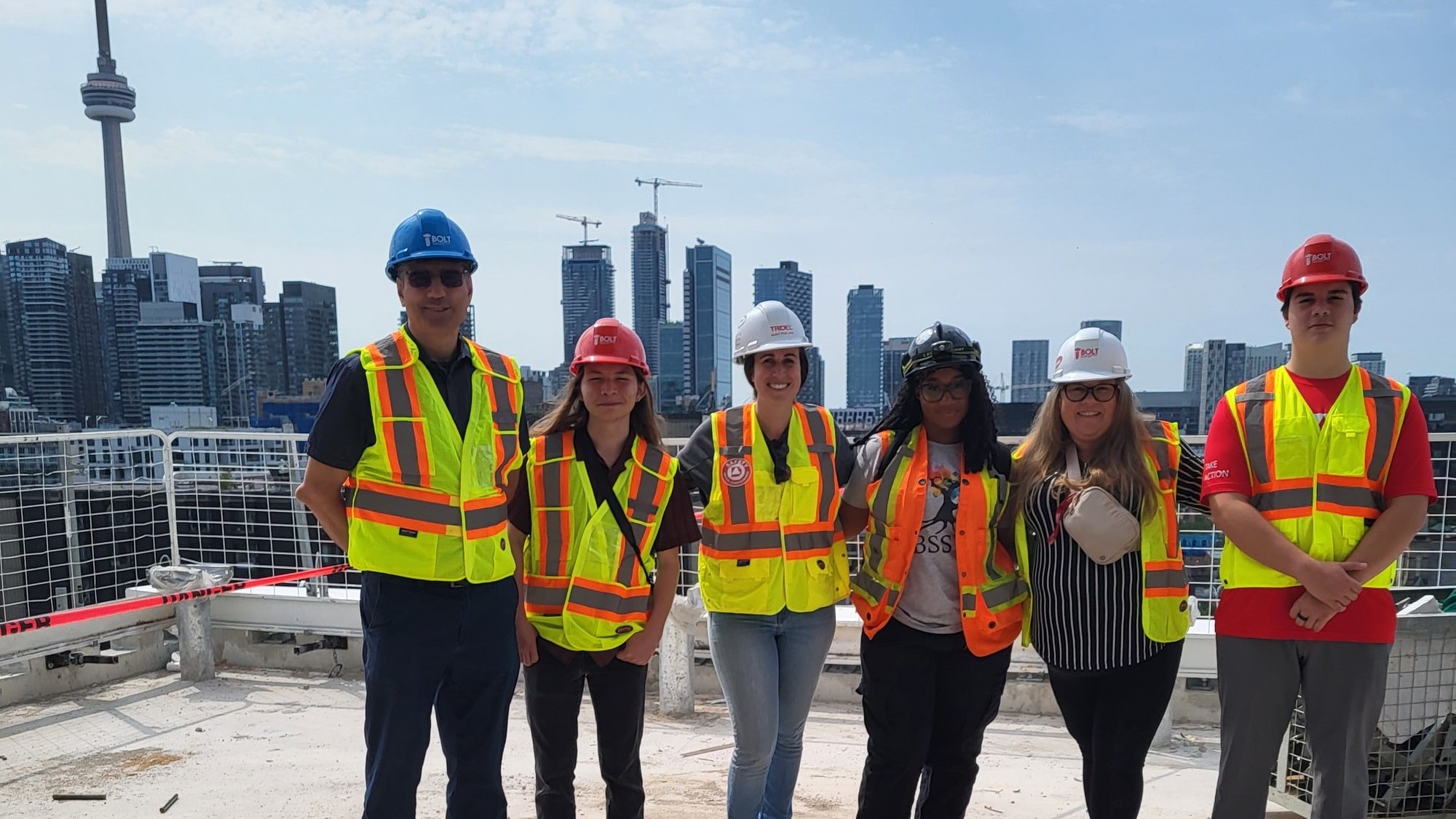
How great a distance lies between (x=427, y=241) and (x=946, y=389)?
182 centimetres

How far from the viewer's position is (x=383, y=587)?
2621 millimetres

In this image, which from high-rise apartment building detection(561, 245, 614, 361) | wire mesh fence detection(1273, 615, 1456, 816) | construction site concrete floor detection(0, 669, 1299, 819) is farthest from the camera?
high-rise apartment building detection(561, 245, 614, 361)

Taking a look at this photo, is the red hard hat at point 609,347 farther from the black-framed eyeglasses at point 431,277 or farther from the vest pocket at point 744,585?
the vest pocket at point 744,585

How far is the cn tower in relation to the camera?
127125 mm

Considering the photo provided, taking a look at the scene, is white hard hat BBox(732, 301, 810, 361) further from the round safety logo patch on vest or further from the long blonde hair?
the long blonde hair

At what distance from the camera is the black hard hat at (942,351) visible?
9.47 ft

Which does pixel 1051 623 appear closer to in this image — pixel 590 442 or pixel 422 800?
pixel 590 442

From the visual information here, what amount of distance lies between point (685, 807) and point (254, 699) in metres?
3.27

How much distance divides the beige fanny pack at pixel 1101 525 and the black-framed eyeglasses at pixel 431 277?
2143 mm

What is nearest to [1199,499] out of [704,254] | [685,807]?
[685,807]

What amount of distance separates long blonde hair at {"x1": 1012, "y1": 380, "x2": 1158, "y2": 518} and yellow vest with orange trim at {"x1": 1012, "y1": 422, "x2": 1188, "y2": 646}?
1.6 inches

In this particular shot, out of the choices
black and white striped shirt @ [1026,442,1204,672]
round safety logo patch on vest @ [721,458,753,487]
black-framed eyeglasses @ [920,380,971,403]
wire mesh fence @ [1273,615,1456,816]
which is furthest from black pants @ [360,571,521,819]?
wire mesh fence @ [1273,615,1456,816]

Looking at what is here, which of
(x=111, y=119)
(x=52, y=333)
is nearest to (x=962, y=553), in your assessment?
(x=52, y=333)

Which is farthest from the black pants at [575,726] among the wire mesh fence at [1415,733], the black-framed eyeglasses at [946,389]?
the wire mesh fence at [1415,733]
